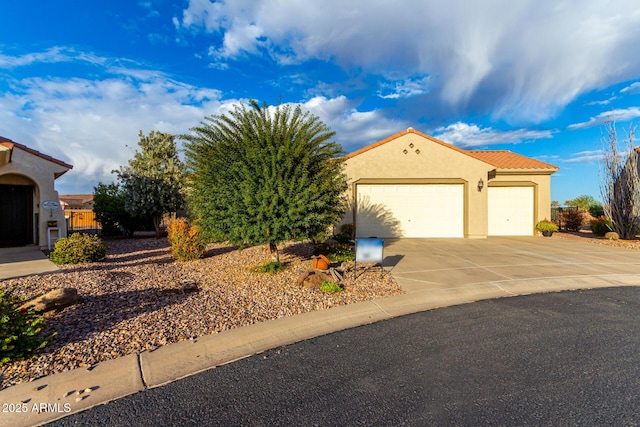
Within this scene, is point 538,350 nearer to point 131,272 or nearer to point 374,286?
point 374,286

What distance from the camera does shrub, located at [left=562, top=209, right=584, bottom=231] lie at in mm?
19266

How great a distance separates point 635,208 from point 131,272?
63.8ft

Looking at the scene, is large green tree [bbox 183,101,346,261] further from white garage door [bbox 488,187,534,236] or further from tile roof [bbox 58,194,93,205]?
tile roof [bbox 58,194,93,205]

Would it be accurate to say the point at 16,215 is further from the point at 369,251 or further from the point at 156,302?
the point at 369,251

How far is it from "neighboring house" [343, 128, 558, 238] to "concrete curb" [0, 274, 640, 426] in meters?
9.56

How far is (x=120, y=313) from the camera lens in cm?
512

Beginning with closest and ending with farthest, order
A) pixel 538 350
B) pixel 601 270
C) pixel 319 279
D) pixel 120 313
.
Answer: pixel 538 350 → pixel 120 313 → pixel 319 279 → pixel 601 270

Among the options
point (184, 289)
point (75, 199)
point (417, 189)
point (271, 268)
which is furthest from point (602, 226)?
point (75, 199)

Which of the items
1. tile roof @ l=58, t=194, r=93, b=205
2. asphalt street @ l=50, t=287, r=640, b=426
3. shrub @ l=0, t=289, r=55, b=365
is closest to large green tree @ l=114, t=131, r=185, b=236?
shrub @ l=0, t=289, r=55, b=365

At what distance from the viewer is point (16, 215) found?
12.3 metres

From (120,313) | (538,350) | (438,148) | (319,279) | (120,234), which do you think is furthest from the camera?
(120,234)

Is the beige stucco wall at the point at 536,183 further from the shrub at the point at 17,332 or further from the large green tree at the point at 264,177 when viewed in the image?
the shrub at the point at 17,332

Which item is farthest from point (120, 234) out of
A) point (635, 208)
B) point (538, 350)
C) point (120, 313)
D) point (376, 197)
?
point (635, 208)

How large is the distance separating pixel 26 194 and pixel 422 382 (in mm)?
15311
